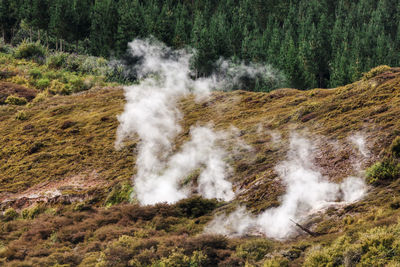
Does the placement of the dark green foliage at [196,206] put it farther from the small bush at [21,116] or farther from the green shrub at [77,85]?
the green shrub at [77,85]

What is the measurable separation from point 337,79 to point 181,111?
35.9m

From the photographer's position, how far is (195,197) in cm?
1215

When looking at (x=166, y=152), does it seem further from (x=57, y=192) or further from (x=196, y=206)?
(x=196, y=206)

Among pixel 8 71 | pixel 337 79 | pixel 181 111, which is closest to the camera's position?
pixel 181 111

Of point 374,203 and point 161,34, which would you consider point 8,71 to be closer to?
point 161,34

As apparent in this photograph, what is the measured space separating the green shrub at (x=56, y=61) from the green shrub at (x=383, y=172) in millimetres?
44465

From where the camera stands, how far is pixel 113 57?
51.7 meters

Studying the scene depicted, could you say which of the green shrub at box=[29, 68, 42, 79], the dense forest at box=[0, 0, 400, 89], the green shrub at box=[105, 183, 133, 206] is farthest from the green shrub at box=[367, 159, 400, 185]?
the green shrub at box=[29, 68, 42, 79]

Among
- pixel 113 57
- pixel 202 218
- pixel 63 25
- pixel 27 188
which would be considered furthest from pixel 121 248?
pixel 63 25

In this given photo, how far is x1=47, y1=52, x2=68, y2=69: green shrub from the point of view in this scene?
47.1m

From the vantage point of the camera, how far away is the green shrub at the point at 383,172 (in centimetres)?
984

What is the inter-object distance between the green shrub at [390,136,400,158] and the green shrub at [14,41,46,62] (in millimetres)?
47481

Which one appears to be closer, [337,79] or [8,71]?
[8,71]

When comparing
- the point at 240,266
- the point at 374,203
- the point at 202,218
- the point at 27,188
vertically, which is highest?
the point at 374,203
